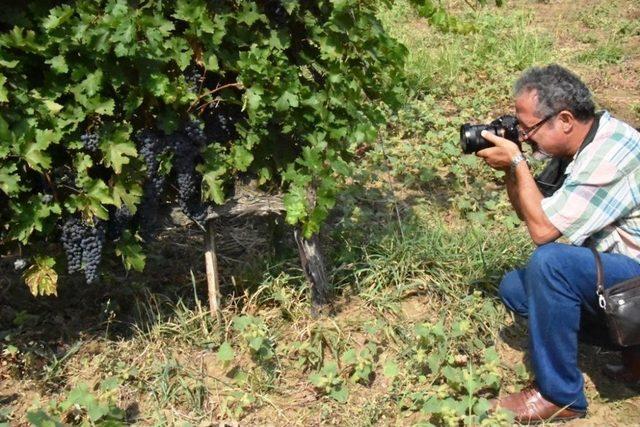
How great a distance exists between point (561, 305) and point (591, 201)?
1.53ft

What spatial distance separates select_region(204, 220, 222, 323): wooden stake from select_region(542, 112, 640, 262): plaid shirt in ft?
5.33

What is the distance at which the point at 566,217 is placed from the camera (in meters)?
3.48

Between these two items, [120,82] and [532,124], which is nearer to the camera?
[120,82]

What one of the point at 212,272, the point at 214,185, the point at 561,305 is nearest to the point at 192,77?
the point at 214,185

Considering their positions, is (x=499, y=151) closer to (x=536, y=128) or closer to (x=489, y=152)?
(x=489, y=152)

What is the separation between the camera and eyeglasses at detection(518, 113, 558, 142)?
3627 millimetres

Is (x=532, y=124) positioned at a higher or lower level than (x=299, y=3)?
lower

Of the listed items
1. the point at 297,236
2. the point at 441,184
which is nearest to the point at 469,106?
the point at 441,184

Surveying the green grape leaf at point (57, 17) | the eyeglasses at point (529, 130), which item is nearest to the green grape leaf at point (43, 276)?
the green grape leaf at point (57, 17)

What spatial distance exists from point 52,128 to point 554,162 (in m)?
2.32

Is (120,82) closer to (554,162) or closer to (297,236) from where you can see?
(297,236)

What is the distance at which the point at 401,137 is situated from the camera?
20.4 ft

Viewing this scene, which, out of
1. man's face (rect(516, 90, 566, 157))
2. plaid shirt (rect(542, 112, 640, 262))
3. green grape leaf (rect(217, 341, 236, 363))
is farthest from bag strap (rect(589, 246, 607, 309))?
green grape leaf (rect(217, 341, 236, 363))

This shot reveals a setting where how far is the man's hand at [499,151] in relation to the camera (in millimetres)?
3656
